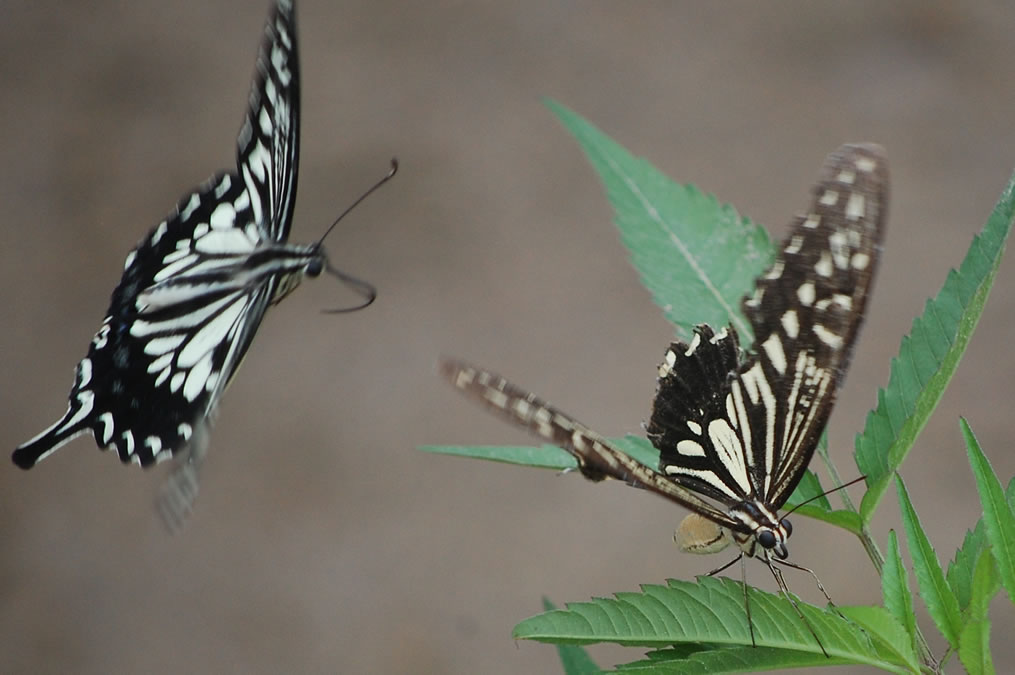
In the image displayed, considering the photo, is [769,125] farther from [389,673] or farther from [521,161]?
[389,673]

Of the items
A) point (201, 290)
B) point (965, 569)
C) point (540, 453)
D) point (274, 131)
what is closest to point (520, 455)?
point (540, 453)

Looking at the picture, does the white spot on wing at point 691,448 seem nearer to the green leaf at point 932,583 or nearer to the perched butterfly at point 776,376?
the perched butterfly at point 776,376

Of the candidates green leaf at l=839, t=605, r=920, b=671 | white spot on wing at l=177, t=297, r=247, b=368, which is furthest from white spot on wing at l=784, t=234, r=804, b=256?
white spot on wing at l=177, t=297, r=247, b=368

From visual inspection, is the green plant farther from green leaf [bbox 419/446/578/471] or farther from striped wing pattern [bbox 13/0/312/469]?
striped wing pattern [bbox 13/0/312/469]

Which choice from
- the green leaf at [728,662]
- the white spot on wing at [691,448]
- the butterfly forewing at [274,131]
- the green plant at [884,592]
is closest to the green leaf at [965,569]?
the green plant at [884,592]

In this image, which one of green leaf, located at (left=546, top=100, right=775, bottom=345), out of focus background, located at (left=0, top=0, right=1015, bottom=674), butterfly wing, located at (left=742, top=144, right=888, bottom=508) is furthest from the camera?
out of focus background, located at (left=0, top=0, right=1015, bottom=674)

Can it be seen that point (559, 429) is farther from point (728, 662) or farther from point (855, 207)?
point (855, 207)
